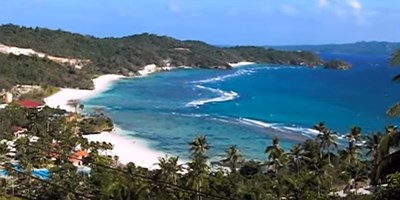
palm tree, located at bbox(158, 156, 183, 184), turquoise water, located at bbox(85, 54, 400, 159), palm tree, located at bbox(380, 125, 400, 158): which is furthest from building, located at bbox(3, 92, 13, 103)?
palm tree, located at bbox(380, 125, 400, 158)

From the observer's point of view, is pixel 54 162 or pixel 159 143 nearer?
pixel 54 162

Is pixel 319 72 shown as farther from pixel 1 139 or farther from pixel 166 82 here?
pixel 1 139

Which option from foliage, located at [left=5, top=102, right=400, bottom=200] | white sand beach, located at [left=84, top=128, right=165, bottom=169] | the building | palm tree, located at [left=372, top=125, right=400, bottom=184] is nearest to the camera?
palm tree, located at [left=372, top=125, right=400, bottom=184]

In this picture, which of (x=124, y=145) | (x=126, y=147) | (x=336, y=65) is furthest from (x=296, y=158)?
(x=336, y=65)

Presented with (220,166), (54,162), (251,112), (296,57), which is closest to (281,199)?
(220,166)

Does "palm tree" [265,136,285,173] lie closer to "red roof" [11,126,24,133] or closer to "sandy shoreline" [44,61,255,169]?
"sandy shoreline" [44,61,255,169]

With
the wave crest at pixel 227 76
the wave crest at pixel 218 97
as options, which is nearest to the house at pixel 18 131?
the wave crest at pixel 218 97

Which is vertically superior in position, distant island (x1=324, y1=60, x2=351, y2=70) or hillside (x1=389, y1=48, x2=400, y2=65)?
distant island (x1=324, y1=60, x2=351, y2=70)

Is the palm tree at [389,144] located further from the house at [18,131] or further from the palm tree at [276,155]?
the house at [18,131]
